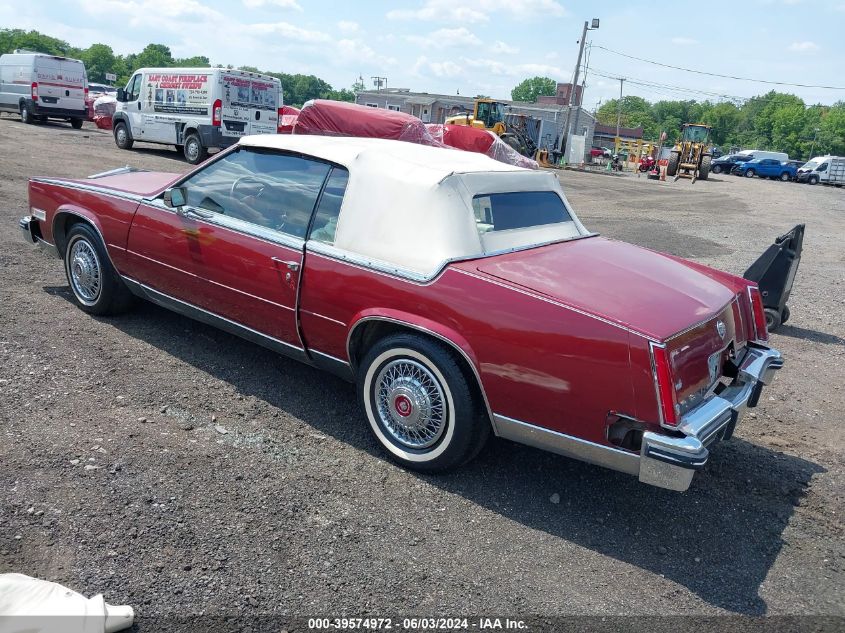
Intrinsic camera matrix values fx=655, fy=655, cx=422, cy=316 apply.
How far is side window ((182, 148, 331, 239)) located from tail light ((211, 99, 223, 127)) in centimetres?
1220

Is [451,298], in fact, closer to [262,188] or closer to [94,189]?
[262,188]

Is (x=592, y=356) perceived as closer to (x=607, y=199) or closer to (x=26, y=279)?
(x=26, y=279)

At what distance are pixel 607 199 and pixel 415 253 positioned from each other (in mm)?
17704

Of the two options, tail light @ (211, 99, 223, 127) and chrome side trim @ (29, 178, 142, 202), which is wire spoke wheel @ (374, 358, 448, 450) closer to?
chrome side trim @ (29, 178, 142, 202)

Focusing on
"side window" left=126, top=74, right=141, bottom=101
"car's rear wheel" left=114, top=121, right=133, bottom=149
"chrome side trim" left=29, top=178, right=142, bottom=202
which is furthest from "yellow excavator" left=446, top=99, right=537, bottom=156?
"chrome side trim" left=29, top=178, right=142, bottom=202

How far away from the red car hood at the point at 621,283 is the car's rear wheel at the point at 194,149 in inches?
552

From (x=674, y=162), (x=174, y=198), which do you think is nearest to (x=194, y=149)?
(x=174, y=198)

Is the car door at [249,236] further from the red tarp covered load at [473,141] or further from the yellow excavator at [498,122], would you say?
the yellow excavator at [498,122]

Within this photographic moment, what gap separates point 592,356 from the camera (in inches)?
111

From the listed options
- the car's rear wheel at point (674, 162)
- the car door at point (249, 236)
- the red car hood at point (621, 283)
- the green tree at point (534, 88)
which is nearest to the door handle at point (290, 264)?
the car door at point (249, 236)

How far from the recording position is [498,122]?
32.3m

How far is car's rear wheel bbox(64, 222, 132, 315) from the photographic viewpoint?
16.0 ft

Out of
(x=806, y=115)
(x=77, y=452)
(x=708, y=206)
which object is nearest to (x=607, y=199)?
(x=708, y=206)

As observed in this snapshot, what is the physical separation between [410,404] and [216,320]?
1.62 metres
